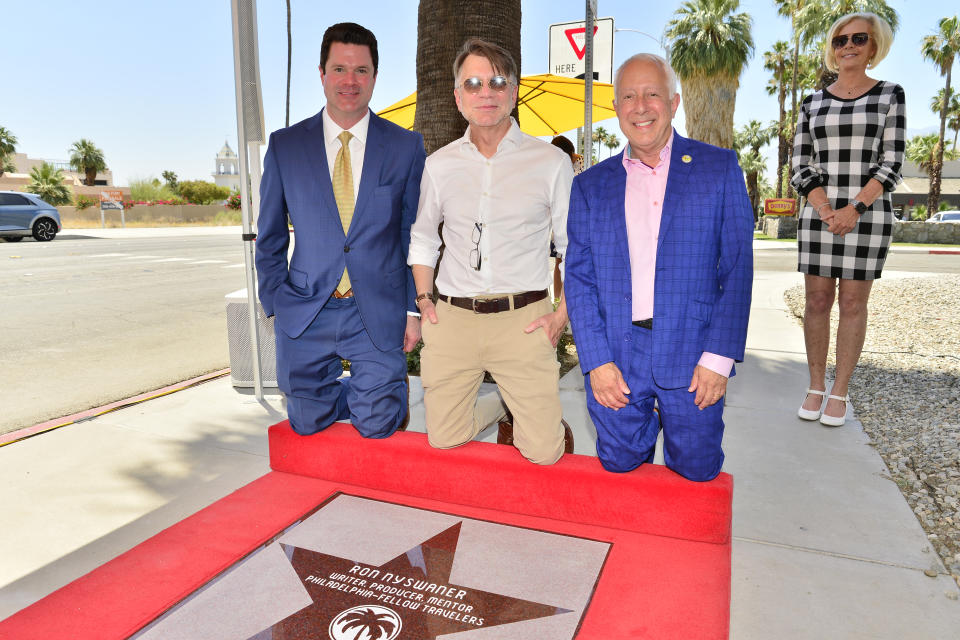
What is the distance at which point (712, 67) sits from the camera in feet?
80.9

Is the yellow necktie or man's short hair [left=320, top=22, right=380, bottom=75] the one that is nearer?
man's short hair [left=320, top=22, right=380, bottom=75]

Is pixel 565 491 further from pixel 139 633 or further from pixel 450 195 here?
pixel 139 633

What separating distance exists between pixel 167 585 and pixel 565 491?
1544 millimetres

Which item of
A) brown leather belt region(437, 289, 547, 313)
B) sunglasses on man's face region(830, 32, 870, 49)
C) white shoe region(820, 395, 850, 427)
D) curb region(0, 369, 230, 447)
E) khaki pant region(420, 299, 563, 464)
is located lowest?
curb region(0, 369, 230, 447)

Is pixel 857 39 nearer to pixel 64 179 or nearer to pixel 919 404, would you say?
pixel 919 404

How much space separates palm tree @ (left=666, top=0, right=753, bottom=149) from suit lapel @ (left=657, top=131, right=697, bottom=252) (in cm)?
2350

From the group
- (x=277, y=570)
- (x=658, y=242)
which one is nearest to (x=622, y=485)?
(x=658, y=242)

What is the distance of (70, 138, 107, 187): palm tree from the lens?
72500mm

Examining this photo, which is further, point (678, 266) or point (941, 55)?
point (941, 55)

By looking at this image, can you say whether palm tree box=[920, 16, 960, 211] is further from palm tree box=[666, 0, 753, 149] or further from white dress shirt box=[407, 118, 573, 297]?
white dress shirt box=[407, 118, 573, 297]

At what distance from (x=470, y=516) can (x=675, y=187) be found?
5.20 feet

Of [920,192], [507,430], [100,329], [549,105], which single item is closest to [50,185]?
[100,329]

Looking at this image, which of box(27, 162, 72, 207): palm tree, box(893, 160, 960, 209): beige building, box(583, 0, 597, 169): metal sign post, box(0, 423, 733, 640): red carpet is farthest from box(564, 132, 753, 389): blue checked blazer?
box(893, 160, 960, 209): beige building

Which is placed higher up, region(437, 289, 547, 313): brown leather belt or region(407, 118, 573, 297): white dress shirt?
region(407, 118, 573, 297): white dress shirt
